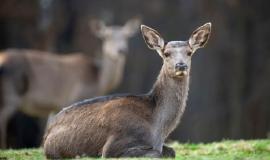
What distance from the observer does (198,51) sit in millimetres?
24141

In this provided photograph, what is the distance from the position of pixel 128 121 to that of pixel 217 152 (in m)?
1.58

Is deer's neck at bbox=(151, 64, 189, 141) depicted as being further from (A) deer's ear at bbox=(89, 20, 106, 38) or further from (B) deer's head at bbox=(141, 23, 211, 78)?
(A) deer's ear at bbox=(89, 20, 106, 38)

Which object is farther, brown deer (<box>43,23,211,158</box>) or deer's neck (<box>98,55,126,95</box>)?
deer's neck (<box>98,55,126,95</box>)

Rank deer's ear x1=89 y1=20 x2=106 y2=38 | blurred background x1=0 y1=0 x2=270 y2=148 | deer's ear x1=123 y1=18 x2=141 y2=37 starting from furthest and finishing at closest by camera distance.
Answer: blurred background x1=0 y1=0 x2=270 y2=148
deer's ear x1=89 y1=20 x2=106 y2=38
deer's ear x1=123 y1=18 x2=141 y2=37

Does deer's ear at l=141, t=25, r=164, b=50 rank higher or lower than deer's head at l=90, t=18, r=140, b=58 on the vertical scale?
higher

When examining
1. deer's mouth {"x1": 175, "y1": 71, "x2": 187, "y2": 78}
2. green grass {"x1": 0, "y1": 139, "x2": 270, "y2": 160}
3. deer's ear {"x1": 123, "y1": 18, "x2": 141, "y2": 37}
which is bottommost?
green grass {"x1": 0, "y1": 139, "x2": 270, "y2": 160}

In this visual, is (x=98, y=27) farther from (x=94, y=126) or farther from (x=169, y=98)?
(x=94, y=126)

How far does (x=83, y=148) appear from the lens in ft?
33.1

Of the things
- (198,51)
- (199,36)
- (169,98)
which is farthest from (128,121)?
(198,51)

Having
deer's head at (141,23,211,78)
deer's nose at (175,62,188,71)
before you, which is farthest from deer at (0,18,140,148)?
deer's nose at (175,62,188,71)

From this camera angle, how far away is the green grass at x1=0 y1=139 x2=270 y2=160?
410 inches

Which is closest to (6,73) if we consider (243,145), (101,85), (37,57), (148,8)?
A: (37,57)

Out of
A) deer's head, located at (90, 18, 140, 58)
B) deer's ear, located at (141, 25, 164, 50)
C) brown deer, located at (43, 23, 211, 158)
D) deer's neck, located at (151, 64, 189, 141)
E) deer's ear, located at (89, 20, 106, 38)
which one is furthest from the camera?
deer's ear, located at (89, 20, 106, 38)

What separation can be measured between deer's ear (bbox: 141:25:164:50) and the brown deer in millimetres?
70
